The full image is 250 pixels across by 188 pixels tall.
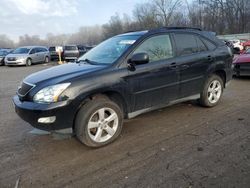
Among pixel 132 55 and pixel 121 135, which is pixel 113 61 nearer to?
pixel 132 55

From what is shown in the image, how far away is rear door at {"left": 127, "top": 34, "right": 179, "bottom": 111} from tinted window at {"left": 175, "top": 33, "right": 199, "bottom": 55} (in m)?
0.24

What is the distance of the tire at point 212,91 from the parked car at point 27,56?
19831 millimetres

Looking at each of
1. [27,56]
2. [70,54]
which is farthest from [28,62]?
[70,54]

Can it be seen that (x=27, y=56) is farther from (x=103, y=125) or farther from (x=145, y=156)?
(x=145, y=156)

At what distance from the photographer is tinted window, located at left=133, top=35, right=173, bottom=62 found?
506cm

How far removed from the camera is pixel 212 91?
6.36 meters

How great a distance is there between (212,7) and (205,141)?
75908 mm

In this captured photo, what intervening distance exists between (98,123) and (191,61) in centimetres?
237

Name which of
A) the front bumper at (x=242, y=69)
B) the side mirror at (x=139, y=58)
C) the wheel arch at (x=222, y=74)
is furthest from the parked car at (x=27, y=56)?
the side mirror at (x=139, y=58)

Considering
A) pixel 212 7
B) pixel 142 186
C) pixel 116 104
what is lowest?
pixel 142 186

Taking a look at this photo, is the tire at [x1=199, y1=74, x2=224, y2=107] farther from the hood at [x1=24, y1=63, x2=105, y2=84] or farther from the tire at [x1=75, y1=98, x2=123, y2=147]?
the hood at [x1=24, y1=63, x2=105, y2=84]

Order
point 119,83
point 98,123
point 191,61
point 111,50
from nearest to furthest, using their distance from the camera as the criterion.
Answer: point 98,123 < point 119,83 < point 111,50 < point 191,61

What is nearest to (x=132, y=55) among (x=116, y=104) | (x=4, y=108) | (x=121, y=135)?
(x=116, y=104)

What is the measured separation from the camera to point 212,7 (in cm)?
7388
